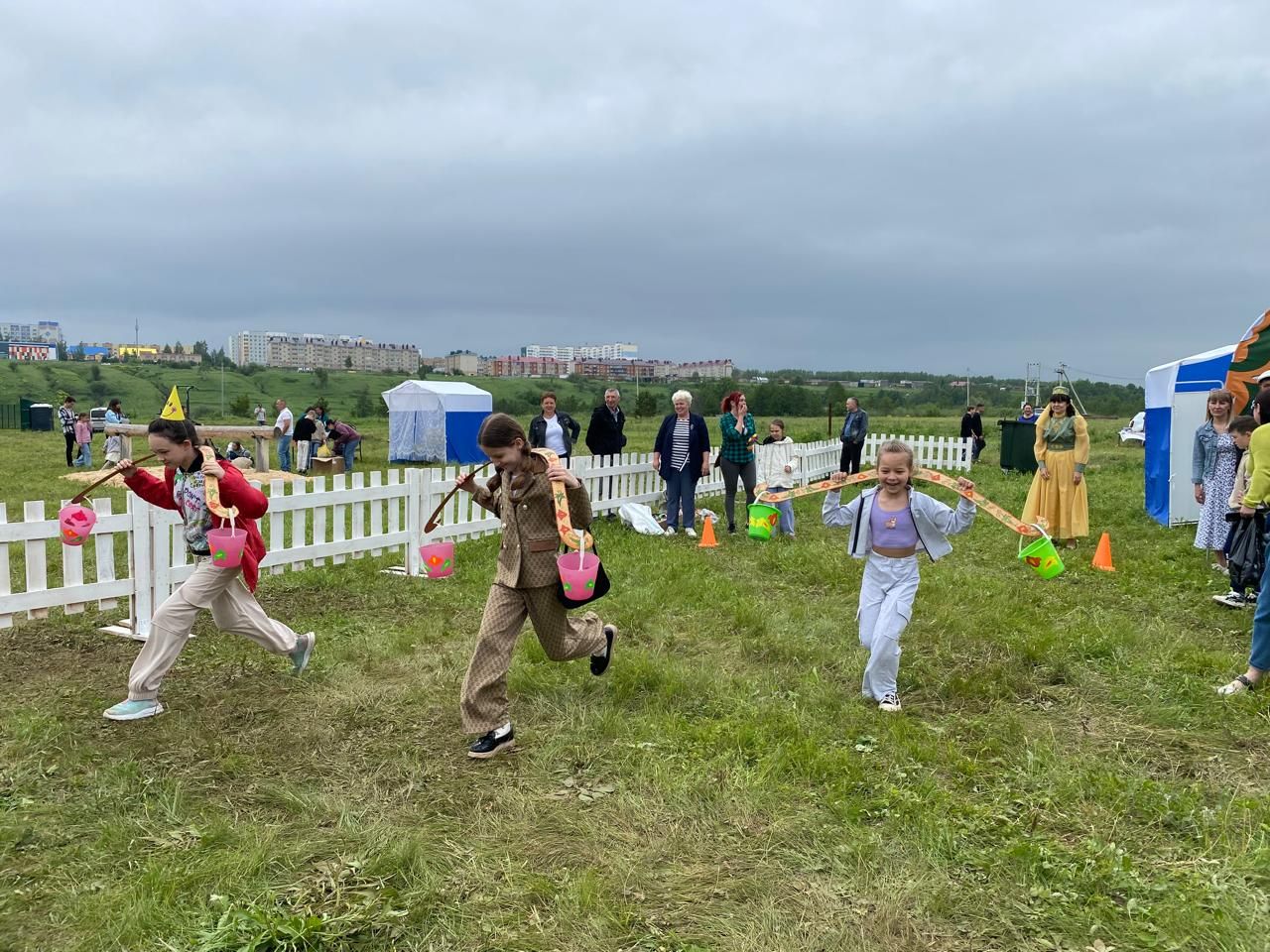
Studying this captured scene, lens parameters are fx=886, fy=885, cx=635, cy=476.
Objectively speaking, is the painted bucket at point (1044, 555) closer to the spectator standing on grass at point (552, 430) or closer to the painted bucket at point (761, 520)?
the painted bucket at point (761, 520)

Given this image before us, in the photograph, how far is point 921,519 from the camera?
17.3 feet

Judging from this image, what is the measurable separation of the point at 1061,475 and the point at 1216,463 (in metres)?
1.76

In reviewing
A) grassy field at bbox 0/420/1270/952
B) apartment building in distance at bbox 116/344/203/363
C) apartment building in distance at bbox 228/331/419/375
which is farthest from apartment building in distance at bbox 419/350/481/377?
grassy field at bbox 0/420/1270/952

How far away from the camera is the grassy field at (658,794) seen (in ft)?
10.1

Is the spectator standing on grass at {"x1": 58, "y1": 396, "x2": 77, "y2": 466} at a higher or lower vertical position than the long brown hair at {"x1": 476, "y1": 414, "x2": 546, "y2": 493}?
lower

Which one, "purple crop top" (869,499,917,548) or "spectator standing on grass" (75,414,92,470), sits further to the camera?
"spectator standing on grass" (75,414,92,470)

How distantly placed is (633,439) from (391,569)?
26.2 metres

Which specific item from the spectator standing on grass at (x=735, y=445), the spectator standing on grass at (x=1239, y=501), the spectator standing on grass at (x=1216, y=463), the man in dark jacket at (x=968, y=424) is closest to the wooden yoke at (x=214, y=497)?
the spectator standing on grass at (x=1239, y=501)

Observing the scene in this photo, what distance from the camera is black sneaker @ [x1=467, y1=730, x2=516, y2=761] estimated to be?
443 cm

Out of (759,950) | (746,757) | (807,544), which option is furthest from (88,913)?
(807,544)

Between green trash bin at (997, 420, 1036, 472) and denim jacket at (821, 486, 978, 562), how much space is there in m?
15.9

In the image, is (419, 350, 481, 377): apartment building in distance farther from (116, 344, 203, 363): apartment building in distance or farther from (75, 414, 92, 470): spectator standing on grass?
(75, 414, 92, 470): spectator standing on grass

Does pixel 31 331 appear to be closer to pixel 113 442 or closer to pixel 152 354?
pixel 152 354

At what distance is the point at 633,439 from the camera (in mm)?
34688
